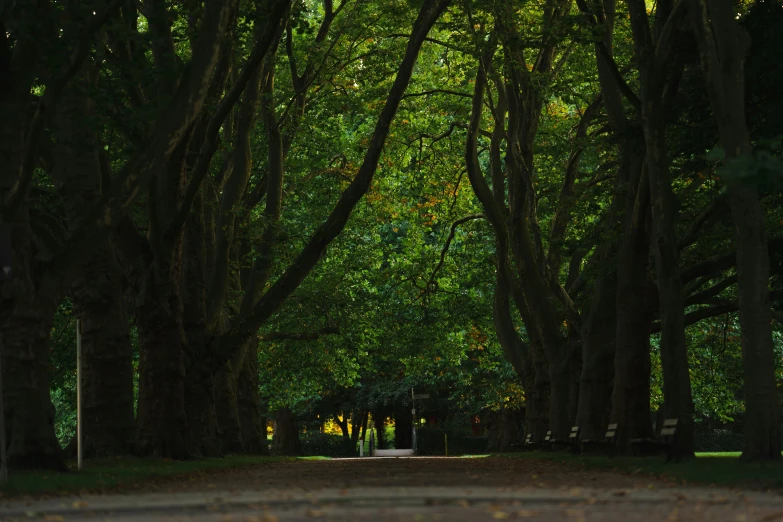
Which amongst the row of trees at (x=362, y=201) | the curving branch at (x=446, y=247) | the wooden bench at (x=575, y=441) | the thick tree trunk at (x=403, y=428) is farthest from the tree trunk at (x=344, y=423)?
the wooden bench at (x=575, y=441)

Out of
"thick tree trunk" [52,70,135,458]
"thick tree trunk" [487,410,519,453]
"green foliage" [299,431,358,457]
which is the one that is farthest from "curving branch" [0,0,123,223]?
"green foliage" [299,431,358,457]

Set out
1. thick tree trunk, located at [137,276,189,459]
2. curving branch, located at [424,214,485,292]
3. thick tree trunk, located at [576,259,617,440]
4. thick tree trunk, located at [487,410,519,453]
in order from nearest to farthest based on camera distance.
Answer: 1. thick tree trunk, located at [137,276,189,459]
2. thick tree trunk, located at [576,259,617,440]
3. curving branch, located at [424,214,485,292]
4. thick tree trunk, located at [487,410,519,453]

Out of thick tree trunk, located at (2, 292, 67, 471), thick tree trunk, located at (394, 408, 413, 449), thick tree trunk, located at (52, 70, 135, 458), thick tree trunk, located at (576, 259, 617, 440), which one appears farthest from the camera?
thick tree trunk, located at (394, 408, 413, 449)

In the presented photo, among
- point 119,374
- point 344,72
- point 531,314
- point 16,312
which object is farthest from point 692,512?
point 344,72

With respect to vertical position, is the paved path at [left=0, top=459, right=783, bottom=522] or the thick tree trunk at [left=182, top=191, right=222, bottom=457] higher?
the thick tree trunk at [left=182, top=191, right=222, bottom=457]

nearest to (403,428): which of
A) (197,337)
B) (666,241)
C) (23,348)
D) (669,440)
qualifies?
(197,337)

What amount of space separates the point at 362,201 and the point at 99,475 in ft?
84.3

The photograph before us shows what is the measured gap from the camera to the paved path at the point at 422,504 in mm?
9266

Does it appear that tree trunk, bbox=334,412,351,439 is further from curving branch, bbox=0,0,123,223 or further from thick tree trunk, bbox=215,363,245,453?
curving branch, bbox=0,0,123,223

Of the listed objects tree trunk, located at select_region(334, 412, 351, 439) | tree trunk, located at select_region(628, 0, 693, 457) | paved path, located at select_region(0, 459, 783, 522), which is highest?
tree trunk, located at select_region(628, 0, 693, 457)

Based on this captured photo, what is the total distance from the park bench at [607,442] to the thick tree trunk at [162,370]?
7.34 meters

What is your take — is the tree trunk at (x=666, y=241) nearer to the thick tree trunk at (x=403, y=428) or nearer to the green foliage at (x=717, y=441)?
the green foliage at (x=717, y=441)

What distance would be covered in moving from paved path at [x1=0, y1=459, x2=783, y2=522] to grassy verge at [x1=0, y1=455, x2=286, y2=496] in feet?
2.23

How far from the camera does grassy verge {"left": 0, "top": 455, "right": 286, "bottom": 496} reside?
42.4ft
